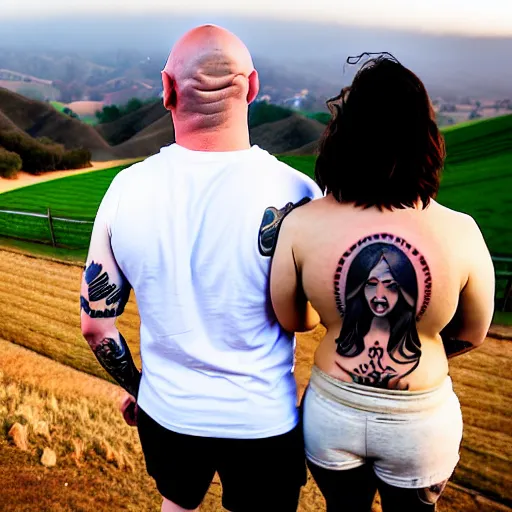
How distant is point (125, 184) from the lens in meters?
1.12

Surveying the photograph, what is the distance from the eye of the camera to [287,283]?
3.50ft

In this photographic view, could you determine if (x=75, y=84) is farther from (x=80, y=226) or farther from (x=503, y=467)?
(x=503, y=467)

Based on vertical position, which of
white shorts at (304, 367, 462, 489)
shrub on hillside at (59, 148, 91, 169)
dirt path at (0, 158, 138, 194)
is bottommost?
dirt path at (0, 158, 138, 194)

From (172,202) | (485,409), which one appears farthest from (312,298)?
(485,409)

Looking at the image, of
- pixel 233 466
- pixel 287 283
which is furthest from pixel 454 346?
pixel 233 466

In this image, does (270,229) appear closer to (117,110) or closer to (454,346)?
(454,346)

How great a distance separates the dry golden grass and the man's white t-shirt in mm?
1149

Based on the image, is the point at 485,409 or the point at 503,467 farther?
the point at 485,409

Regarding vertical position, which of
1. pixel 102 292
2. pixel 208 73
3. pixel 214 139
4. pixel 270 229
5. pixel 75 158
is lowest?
pixel 75 158

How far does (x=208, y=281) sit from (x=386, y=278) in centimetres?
35

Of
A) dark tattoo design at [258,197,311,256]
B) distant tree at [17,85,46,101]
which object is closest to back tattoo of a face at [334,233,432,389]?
dark tattoo design at [258,197,311,256]

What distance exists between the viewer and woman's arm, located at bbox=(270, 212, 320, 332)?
1042 millimetres

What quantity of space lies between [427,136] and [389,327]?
366 mm

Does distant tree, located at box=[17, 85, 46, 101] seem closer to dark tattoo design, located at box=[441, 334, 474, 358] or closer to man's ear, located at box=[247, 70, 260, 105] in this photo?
man's ear, located at box=[247, 70, 260, 105]
